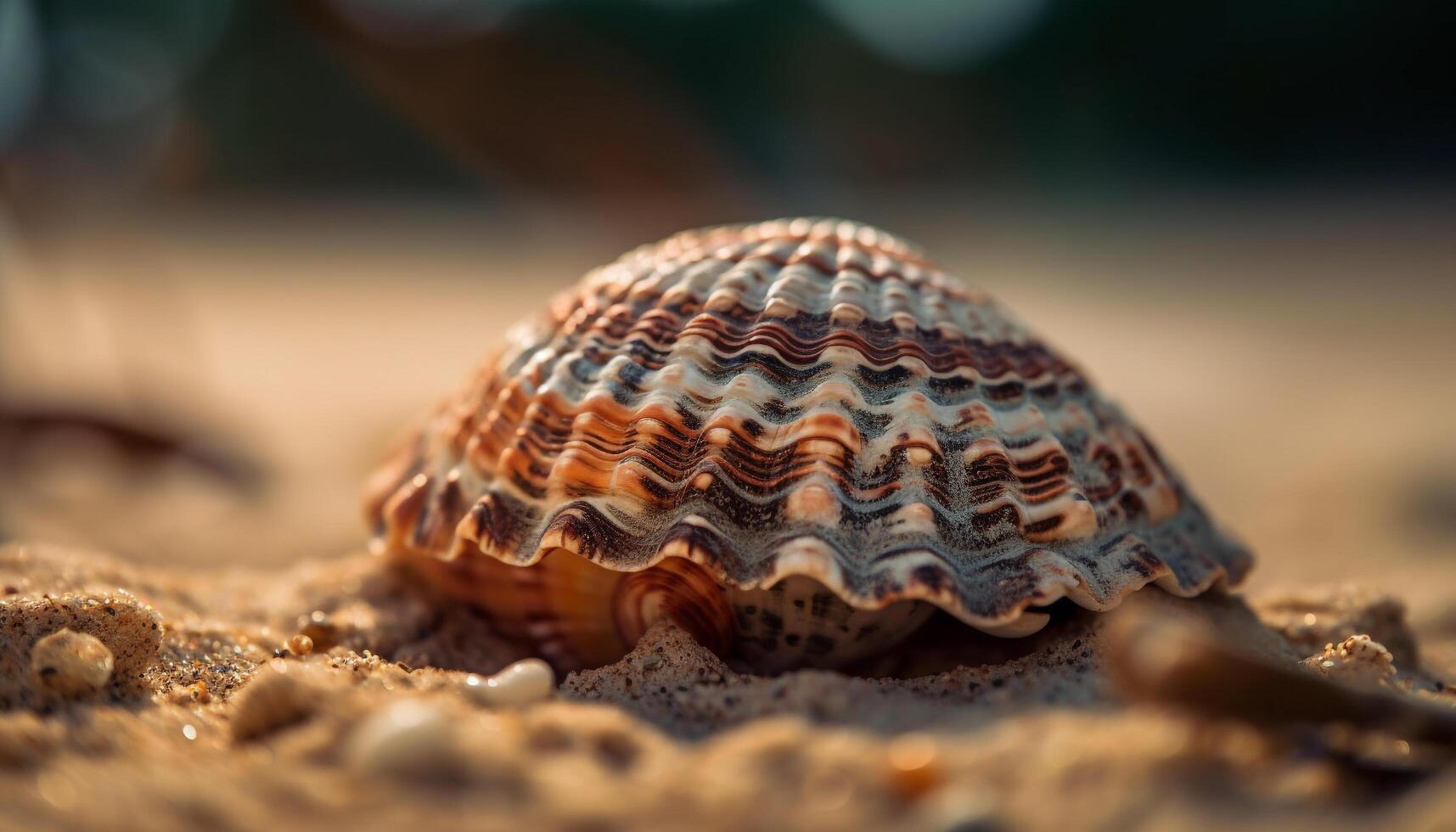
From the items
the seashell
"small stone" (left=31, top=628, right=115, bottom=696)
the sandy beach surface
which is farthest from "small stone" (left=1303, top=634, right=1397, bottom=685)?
"small stone" (left=31, top=628, right=115, bottom=696)

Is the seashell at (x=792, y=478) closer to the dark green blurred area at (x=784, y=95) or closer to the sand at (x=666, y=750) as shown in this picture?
the sand at (x=666, y=750)

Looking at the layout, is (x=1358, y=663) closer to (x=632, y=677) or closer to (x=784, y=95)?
(x=632, y=677)

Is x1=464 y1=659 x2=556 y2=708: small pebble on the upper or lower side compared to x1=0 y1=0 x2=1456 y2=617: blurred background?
lower

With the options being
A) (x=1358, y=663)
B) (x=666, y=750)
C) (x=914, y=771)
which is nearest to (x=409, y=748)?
(x=666, y=750)

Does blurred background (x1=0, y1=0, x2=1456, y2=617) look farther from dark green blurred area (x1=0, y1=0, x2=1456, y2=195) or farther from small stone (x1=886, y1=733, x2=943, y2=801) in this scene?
small stone (x1=886, y1=733, x2=943, y2=801)

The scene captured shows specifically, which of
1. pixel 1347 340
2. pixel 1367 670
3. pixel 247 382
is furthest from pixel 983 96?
pixel 1367 670

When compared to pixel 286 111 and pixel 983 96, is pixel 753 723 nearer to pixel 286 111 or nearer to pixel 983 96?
pixel 983 96
